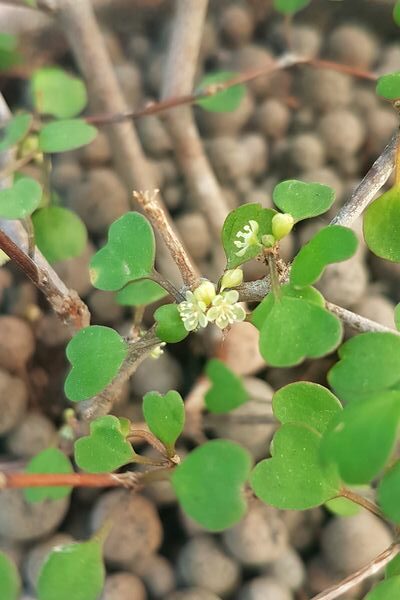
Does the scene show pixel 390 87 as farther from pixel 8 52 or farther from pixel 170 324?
pixel 8 52

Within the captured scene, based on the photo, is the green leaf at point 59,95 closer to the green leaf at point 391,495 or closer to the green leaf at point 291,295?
the green leaf at point 291,295

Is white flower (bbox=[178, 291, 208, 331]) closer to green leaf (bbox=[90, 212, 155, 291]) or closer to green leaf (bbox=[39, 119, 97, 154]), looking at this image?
green leaf (bbox=[90, 212, 155, 291])

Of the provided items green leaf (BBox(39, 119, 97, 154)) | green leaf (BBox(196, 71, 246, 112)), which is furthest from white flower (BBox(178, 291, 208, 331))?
green leaf (BBox(196, 71, 246, 112))

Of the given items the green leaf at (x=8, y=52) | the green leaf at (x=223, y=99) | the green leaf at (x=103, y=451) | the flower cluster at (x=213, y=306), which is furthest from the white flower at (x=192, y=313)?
the green leaf at (x=8, y=52)

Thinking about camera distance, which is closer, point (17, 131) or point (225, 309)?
point (225, 309)

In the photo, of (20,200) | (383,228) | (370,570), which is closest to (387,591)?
(370,570)

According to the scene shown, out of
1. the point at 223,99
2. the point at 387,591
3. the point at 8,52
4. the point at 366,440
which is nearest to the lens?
the point at 366,440
